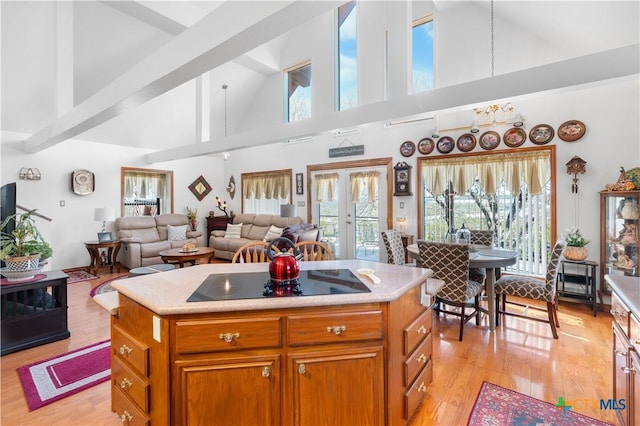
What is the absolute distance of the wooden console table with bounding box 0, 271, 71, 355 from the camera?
2680mm

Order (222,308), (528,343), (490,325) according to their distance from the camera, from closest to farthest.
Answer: (222,308) → (528,343) → (490,325)

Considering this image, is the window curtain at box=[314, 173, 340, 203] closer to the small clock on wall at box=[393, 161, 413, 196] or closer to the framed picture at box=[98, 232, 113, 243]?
the small clock on wall at box=[393, 161, 413, 196]

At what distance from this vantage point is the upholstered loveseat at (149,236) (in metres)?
5.88

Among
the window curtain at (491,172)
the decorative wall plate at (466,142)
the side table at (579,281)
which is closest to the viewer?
the side table at (579,281)

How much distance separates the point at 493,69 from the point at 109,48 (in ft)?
20.0

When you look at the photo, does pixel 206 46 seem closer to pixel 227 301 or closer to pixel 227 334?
pixel 227 301

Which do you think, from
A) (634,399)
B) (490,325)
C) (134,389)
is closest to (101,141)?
(134,389)

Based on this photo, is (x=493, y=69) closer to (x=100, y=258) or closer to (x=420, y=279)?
(x=420, y=279)

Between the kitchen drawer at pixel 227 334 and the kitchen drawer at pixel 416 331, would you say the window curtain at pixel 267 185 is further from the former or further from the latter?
the kitchen drawer at pixel 227 334

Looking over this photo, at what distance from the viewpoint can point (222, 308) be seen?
1296 mm

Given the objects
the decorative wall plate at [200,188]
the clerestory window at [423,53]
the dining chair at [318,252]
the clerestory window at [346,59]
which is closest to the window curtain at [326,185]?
the clerestory window at [346,59]

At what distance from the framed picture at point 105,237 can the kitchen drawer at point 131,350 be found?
514cm

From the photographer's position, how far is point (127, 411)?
159 cm

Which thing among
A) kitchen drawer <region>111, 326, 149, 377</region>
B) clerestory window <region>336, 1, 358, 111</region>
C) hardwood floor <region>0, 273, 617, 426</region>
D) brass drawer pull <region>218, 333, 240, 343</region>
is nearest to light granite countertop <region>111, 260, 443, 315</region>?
brass drawer pull <region>218, 333, 240, 343</region>
